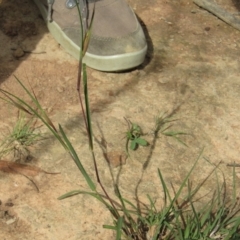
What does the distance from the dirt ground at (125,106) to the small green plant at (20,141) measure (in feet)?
0.10

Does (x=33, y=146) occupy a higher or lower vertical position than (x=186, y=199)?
higher

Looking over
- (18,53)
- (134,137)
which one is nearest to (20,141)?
(134,137)

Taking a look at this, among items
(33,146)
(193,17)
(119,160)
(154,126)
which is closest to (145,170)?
(119,160)

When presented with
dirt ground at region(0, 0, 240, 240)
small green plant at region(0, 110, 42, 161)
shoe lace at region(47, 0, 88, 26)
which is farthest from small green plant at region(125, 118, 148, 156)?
shoe lace at region(47, 0, 88, 26)

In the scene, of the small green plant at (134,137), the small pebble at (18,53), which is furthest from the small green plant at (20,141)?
the small pebble at (18,53)

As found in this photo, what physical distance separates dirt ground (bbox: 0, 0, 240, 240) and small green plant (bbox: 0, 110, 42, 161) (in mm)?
31

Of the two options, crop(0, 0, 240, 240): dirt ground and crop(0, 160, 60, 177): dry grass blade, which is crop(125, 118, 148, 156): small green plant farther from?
crop(0, 160, 60, 177): dry grass blade

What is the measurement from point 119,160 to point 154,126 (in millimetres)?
212

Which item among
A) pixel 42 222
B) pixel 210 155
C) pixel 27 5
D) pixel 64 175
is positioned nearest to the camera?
pixel 42 222

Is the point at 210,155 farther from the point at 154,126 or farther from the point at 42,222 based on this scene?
the point at 42,222

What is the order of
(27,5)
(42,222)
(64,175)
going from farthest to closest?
(27,5), (64,175), (42,222)

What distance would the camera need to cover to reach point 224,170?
1883 mm

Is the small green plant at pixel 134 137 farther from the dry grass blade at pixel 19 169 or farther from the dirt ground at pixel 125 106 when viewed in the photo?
the dry grass blade at pixel 19 169

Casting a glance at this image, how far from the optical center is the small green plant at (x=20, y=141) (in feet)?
6.00
